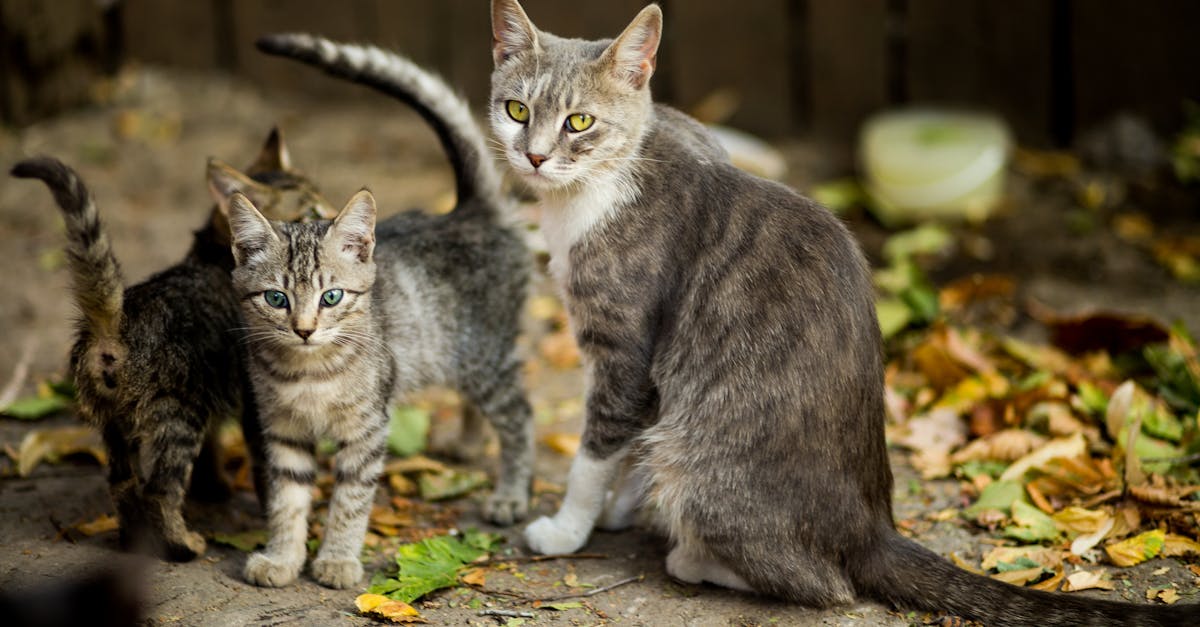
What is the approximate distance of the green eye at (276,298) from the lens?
3.39 metres

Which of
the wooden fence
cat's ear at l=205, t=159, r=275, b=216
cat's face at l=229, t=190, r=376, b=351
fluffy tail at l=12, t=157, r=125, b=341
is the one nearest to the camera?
fluffy tail at l=12, t=157, r=125, b=341

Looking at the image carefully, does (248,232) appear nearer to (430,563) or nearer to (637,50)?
(430,563)

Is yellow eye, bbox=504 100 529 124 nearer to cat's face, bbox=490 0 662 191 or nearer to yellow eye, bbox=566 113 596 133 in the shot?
cat's face, bbox=490 0 662 191

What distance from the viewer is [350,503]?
3.59 m

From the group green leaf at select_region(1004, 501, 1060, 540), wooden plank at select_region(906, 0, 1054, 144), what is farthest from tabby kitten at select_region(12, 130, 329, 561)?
wooden plank at select_region(906, 0, 1054, 144)

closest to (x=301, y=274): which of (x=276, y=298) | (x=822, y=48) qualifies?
(x=276, y=298)

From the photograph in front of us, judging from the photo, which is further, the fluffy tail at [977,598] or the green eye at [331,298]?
the green eye at [331,298]

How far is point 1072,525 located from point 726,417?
1.33m

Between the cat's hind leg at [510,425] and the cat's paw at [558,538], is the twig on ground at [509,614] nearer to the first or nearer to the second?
the cat's paw at [558,538]

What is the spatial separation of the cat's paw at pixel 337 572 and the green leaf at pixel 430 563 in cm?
7

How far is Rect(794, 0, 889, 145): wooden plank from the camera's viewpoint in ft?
21.7

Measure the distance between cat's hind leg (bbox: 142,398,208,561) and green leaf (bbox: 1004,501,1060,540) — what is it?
268cm

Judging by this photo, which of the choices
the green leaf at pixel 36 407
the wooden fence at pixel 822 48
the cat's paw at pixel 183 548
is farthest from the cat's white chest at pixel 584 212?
the wooden fence at pixel 822 48

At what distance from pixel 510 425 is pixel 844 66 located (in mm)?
3644
